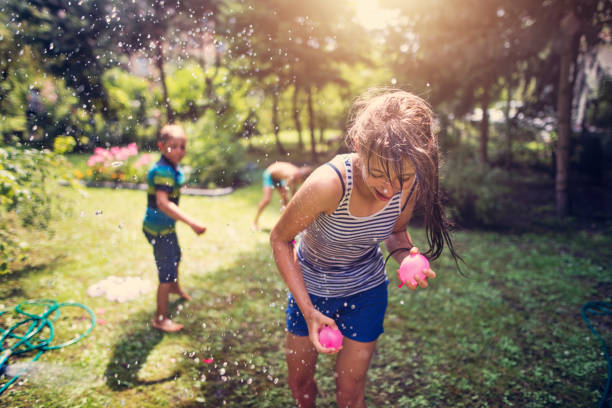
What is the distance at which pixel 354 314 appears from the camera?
2.15 m

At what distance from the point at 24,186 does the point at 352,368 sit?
366 centimetres

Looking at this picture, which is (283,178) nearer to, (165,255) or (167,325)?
A: (165,255)

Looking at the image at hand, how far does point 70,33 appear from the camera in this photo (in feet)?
22.6

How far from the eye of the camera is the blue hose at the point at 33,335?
316 centimetres

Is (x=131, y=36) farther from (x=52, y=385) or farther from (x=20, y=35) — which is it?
(x=52, y=385)

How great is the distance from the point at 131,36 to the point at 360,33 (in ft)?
22.0

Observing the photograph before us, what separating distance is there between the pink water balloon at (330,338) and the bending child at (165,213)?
1.76 metres

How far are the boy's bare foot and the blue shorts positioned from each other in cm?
194

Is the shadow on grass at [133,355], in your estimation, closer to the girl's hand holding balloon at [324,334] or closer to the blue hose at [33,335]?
the blue hose at [33,335]

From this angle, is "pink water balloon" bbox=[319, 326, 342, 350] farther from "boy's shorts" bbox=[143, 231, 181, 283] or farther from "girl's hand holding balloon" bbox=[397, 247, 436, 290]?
"boy's shorts" bbox=[143, 231, 181, 283]

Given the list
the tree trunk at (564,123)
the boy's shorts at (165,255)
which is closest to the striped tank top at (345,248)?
the boy's shorts at (165,255)

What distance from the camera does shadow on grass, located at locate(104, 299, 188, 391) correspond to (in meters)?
3.02

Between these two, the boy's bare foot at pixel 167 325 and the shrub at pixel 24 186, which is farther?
the boy's bare foot at pixel 167 325

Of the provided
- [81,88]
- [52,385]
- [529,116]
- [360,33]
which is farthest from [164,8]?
[529,116]
